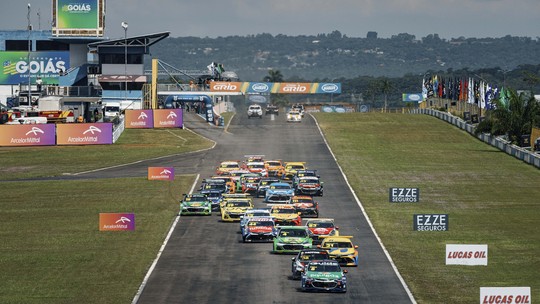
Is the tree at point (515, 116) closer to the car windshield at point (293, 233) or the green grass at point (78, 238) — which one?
the green grass at point (78, 238)

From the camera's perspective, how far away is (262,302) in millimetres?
39062

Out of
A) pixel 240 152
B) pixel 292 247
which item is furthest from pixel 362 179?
pixel 292 247

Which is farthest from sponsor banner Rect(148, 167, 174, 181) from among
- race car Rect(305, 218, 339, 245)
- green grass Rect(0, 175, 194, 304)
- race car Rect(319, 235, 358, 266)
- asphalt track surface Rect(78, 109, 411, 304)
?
race car Rect(319, 235, 358, 266)

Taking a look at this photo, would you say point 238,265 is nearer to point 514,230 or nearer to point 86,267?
point 86,267

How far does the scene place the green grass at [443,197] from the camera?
1807 inches

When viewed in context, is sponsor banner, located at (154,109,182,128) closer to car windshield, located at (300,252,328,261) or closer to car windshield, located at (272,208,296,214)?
car windshield, located at (272,208,296,214)

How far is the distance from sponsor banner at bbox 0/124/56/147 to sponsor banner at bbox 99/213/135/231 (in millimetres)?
48557

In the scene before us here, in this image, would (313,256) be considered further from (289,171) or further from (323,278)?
(289,171)

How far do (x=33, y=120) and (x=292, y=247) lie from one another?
73.4 meters

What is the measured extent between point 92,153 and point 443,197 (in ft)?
131

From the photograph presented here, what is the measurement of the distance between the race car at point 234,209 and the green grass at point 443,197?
7100 mm

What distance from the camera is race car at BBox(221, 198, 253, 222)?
200 feet

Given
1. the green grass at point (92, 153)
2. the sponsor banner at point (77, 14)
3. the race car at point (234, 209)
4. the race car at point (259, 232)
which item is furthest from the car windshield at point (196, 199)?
the sponsor banner at point (77, 14)

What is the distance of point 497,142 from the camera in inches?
4338
